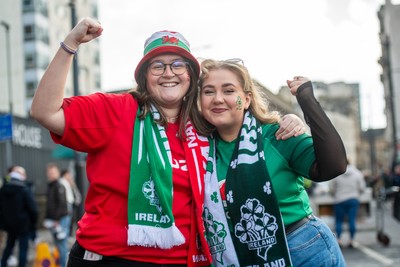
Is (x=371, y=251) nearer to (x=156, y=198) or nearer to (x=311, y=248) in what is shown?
(x=311, y=248)

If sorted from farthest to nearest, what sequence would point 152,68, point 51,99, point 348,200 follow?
1. point 348,200
2. point 152,68
3. point 51,99

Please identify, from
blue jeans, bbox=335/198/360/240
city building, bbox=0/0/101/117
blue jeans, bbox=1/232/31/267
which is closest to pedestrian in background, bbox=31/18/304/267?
blue jeans, bbox=1/232/31/267

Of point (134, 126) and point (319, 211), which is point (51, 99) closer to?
point (134, 126)

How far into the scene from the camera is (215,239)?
2.93 m

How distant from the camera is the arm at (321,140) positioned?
2688mm

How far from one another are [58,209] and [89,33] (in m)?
7.94

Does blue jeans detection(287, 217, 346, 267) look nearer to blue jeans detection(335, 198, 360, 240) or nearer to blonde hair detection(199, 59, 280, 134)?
blonde hair detection(199, 59, 280, 134)

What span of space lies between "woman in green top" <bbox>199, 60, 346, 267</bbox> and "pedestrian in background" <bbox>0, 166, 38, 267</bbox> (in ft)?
25.8

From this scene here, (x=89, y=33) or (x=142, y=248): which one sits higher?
(x=89, y=33)

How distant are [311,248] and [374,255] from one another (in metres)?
7.51

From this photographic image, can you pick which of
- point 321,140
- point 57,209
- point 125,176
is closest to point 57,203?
point 57,209

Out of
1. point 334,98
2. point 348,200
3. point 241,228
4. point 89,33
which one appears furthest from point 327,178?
point 334,98

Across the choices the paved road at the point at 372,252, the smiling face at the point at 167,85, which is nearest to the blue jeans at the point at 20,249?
the paved road at the point at 372,252

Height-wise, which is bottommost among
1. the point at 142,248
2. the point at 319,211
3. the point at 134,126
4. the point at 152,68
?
the point at 319,211
